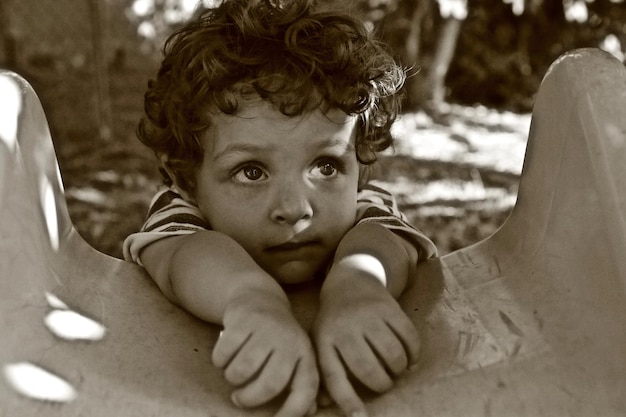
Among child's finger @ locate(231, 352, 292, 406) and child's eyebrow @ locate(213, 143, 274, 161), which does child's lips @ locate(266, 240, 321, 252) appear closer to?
child's eyebrow @ locate(213, 143, 274, 161)

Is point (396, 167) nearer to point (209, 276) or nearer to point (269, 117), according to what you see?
point (269, 117)

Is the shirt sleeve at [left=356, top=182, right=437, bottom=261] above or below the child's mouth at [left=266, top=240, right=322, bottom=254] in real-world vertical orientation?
below

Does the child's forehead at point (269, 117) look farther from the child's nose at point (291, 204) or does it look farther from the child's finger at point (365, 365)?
the child's finger at point (365, 365)

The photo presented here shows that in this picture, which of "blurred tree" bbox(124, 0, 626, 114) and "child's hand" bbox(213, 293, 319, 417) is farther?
"blurred tree" bbox(124, 0, 626, 114)

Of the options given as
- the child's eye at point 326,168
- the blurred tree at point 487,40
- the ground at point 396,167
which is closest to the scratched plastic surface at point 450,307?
the child's eye at point 326,168

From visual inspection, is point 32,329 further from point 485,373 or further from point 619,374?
point 619,374

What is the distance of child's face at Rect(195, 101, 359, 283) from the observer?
4.95 ft

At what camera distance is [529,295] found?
56.2 inches

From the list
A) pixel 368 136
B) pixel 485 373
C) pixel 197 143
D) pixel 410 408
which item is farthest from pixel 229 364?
pixel 368 136

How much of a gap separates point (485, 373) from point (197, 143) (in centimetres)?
75

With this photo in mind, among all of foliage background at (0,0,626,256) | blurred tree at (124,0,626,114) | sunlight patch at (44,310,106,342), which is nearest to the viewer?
sunlight patch at (44,310,106,342)

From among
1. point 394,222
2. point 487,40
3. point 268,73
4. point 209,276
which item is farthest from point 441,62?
point 209,276

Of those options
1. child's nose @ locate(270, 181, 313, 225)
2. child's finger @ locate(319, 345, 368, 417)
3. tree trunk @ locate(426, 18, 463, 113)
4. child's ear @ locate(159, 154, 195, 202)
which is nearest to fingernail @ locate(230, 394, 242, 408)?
child's finger @ locate(319, 345, 368, 417)

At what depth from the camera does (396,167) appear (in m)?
4.65
